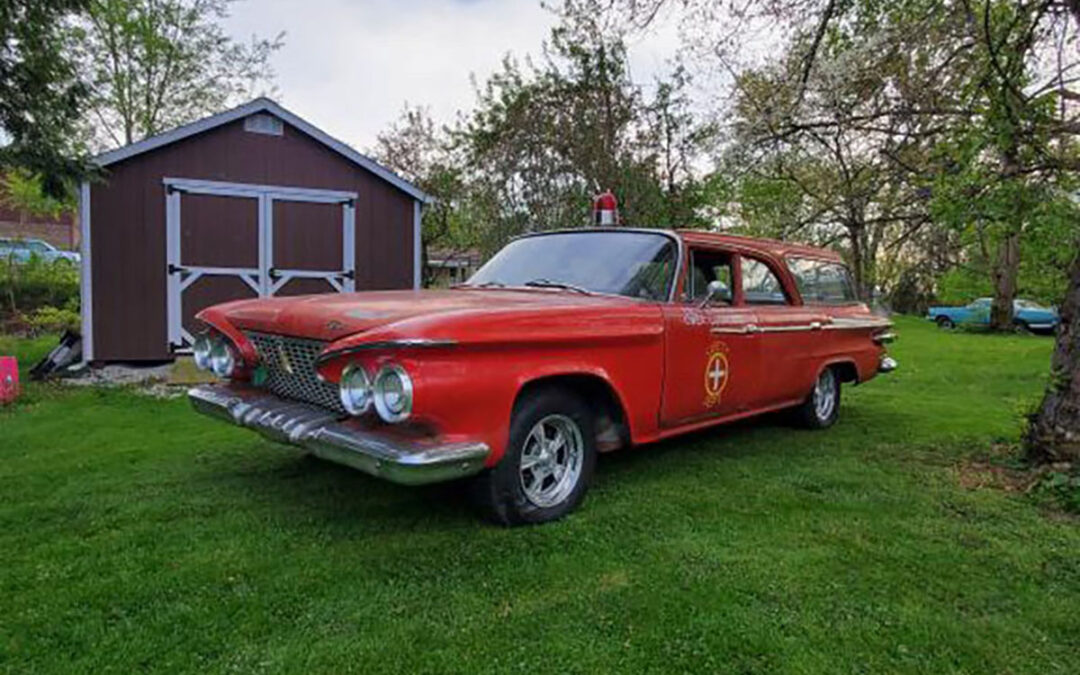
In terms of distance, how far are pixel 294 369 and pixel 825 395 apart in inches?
178

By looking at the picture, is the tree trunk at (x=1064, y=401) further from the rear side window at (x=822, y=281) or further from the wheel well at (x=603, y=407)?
the wheel well at (x=603, y=407)

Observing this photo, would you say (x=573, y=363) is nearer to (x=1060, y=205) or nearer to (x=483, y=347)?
(x=483, y=347)

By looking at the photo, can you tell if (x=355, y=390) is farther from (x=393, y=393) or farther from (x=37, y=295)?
(x=37, y=295)

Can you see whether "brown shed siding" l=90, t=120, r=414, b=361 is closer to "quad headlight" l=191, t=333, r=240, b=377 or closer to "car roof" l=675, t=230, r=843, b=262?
"quad headlight" l=191, t=333, r=240, b=377

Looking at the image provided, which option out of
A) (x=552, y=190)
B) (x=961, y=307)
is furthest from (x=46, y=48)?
(x=961, y=307)

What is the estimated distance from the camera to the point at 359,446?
286 centimetres

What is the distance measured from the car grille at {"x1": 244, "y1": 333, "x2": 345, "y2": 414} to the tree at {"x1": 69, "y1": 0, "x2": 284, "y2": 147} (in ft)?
62.8

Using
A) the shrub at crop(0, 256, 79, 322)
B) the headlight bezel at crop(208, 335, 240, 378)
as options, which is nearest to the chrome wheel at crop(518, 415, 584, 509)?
the headlight bezel at crop(208, 335, 240, 378)

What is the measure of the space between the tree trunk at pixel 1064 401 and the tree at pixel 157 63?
21572 millimetres

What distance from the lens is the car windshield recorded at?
4.18 m

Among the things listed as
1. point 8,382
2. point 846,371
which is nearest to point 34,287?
point 8,382

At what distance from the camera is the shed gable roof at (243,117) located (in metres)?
8.69

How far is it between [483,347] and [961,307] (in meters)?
27.1

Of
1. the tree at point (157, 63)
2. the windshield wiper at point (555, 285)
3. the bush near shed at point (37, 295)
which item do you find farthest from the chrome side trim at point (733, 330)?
the tree at point (157, 63)
